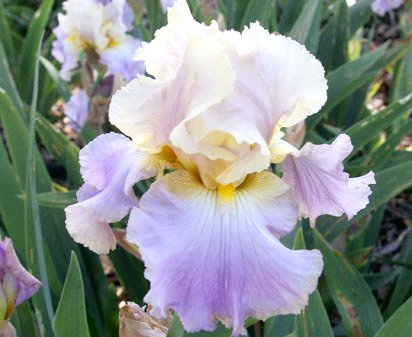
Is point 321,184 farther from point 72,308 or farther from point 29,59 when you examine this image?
point 29,59

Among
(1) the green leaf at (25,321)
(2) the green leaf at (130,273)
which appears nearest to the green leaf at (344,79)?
(2) the green leaf at (130,273)

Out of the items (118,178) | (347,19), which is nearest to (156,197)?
(118,178)

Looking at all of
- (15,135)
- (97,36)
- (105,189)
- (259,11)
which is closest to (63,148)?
(15,135)

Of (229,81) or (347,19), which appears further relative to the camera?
(347,19)

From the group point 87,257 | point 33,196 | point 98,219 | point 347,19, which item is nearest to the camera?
point 98,219

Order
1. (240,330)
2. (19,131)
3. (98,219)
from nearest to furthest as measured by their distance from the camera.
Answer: (240,330), (98,219), (19,131)

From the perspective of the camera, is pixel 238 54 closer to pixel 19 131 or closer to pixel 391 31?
pixel 19 131

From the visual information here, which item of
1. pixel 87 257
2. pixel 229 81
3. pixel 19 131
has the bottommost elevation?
pixel 87 257

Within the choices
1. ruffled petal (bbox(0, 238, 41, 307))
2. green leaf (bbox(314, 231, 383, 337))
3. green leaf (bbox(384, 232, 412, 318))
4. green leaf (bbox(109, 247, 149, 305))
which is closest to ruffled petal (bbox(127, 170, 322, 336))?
ruffled petal (bbox(0, 238, 41, 307))
